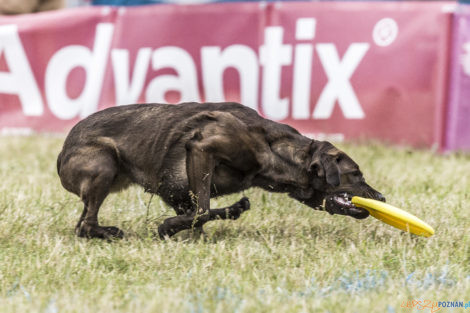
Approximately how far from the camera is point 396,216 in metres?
4.77

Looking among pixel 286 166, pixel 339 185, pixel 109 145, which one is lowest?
pixel 339 185

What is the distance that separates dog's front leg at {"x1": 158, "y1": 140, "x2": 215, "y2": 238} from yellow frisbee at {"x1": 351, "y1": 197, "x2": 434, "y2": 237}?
898mm

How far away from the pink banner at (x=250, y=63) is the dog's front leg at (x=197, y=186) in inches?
182

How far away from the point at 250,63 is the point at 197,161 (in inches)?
190

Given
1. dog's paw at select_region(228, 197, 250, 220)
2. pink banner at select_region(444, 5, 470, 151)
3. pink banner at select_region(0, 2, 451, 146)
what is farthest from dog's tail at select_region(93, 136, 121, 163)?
pink banner at select_region(444, 5, 470, 151)

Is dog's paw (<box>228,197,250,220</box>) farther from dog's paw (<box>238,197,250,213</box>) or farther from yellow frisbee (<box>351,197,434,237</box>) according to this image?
yellow frisbee (<box>351,197,434,237</box>)

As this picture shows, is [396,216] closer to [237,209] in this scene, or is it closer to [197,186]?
[237,209]

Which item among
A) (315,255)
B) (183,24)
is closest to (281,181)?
(315,255)

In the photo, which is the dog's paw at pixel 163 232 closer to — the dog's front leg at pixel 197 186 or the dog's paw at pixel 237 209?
the dog's front leg at pixel 197 186

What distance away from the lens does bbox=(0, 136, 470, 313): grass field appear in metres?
3.55

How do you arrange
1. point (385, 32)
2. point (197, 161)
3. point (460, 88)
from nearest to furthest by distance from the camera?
point (197, 161) → point (460, 88) → point (385, 32)

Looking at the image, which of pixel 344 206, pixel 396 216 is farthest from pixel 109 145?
pixel 396 216

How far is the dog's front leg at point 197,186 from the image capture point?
4.70m

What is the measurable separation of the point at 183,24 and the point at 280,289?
6381 millimetres
